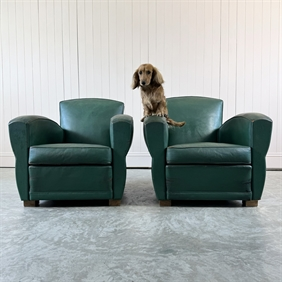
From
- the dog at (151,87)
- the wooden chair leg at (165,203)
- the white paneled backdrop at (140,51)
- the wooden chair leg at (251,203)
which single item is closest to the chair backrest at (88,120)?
the dog at (151,87)

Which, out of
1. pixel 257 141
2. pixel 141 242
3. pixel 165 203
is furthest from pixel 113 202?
pixel 257 141

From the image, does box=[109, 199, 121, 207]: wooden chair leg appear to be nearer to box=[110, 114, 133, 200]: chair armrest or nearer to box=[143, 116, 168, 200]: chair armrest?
box=[110, 114, 133, 200]: chair armrest

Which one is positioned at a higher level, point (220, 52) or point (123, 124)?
point (220, 52)

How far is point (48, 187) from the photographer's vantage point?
210cm

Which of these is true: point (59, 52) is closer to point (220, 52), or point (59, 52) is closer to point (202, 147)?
point (220, 52)

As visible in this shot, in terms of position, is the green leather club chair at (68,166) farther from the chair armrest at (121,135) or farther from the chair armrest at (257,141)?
the chair armrest at (257,141)

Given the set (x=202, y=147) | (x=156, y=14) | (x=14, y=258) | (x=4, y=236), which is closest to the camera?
(x=14, y=258)

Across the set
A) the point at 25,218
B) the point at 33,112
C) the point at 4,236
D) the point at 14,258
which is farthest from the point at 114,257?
the point at 33,112

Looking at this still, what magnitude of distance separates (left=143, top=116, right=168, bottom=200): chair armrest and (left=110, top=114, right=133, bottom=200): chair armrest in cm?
14

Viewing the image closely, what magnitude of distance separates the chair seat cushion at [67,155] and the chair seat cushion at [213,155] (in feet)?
1.71

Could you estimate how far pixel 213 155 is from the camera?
2.04 m

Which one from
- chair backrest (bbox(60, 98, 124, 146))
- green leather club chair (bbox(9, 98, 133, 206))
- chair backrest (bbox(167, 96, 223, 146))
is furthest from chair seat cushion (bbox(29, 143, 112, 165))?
chair backrest (bbox(167, 96, 223, 146))

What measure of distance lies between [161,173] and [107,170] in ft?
1.26

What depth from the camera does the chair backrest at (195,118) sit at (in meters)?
2.56
